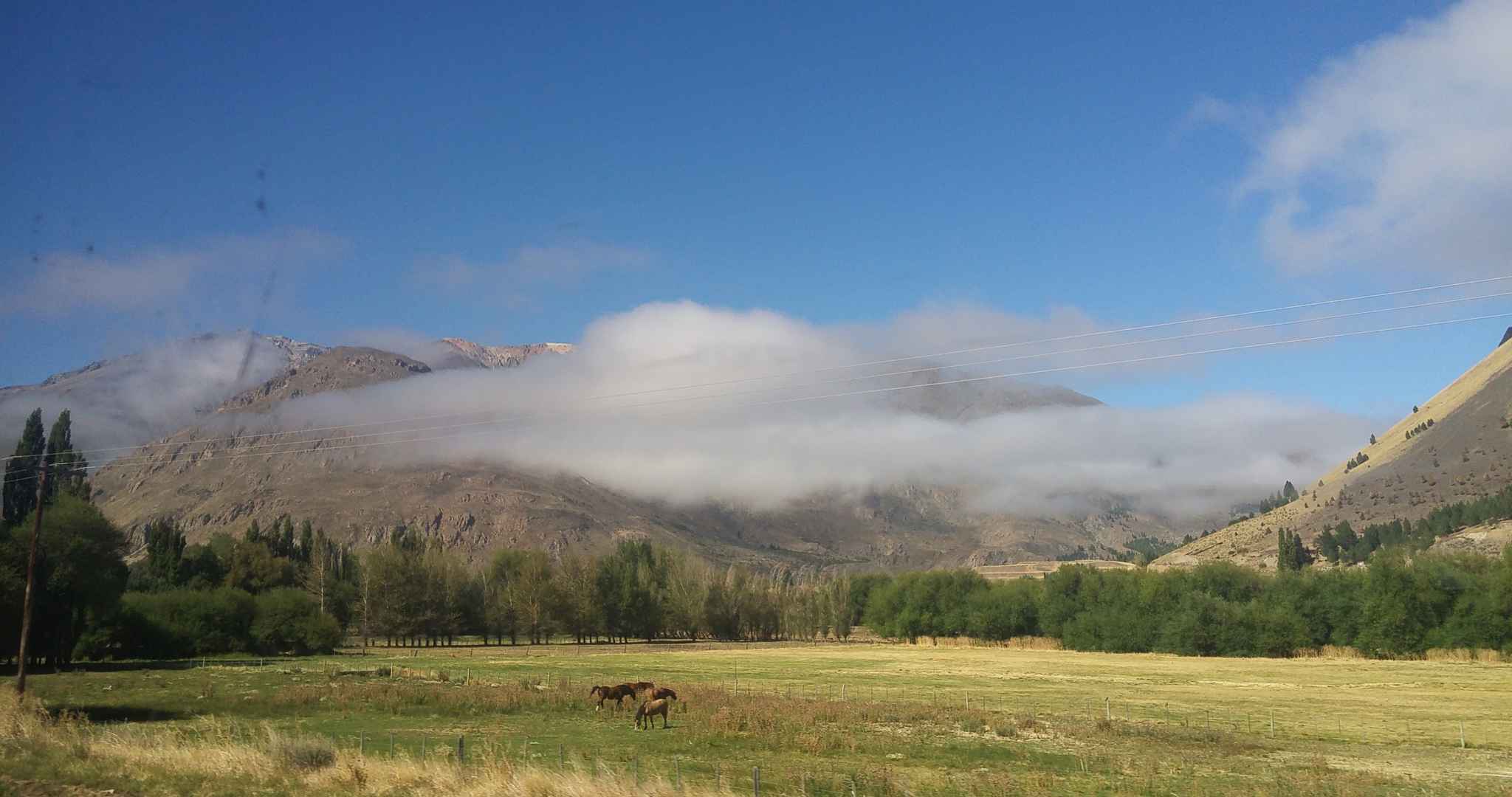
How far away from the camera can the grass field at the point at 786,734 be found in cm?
2458

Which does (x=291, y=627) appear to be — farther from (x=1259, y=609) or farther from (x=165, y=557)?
(x=1259, y=609)

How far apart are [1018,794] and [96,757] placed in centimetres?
2417

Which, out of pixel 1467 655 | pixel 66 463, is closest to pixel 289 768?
pixel 66 463

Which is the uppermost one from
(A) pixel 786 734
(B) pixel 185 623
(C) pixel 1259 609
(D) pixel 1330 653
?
(A) pixel 786 734

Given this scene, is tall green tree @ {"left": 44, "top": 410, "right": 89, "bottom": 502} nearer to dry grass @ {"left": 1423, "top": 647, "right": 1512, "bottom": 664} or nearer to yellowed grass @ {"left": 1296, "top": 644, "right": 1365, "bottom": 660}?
yellowed grass @ {"left": 1296, "top": 644, "right": 1365, "bottom": 660}

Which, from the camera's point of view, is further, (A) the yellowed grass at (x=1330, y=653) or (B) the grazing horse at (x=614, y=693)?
(A) the yellowed grass at (x=1330, y=653)

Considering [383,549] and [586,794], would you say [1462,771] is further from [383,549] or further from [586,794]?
[383,549]

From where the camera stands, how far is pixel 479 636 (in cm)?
16725

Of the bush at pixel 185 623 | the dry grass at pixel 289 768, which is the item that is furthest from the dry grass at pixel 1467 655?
the bush at pixel 185 623

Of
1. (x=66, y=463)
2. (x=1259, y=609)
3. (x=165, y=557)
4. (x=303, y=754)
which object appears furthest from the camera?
(x=165, y=557)

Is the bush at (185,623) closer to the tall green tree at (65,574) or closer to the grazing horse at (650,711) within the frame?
the tall green tree at (65,574)

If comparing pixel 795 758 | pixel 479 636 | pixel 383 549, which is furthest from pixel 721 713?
pixel 479 636

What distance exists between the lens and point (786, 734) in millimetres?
37062

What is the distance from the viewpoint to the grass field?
24578 mm
